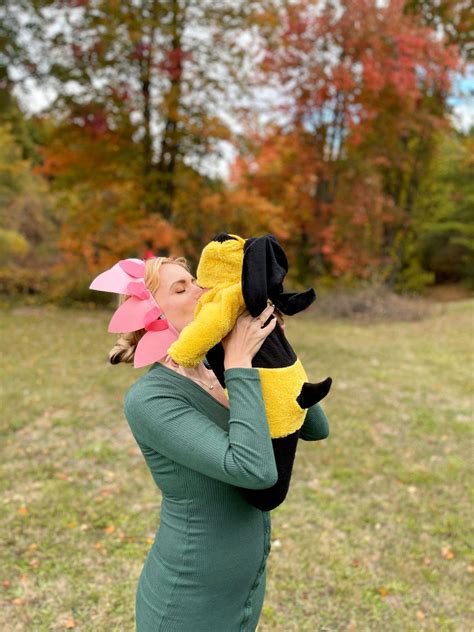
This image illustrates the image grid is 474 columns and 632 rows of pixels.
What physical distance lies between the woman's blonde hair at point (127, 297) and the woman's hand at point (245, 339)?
0.36 metres

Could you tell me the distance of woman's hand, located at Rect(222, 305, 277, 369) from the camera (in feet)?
4.87

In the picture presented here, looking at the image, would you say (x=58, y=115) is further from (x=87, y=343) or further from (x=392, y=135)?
(x=392, y=135)

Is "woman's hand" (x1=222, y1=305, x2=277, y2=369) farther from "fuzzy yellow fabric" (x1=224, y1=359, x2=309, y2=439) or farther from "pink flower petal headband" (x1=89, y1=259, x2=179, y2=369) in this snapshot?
"pink flower petal headband" (x1=89, y1=259, x2=179, y2=369)

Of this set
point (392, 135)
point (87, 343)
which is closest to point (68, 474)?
point (87, 343)

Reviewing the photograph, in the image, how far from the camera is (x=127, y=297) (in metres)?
1.77

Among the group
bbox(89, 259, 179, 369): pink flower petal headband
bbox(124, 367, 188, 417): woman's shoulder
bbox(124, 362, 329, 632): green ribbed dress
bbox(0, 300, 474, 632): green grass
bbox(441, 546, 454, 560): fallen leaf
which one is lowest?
bbox(0, 300, 474, 632): green grass

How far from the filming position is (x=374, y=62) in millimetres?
13148

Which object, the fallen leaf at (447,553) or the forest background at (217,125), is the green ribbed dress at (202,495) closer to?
the fallen leaf at (447,553)

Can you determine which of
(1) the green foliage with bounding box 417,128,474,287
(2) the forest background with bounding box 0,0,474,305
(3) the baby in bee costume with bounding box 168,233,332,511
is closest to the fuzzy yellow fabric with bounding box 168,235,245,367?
(3) the baby in bee costume with bounding box 168,233,332,511

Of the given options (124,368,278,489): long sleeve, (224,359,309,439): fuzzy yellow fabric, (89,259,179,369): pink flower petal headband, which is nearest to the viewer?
(124,368,278,489): long sleeve

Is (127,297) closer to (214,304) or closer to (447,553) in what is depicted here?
(214,304)

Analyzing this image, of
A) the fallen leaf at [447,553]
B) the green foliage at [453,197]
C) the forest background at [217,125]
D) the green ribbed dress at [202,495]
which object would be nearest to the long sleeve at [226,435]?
the green ribbed dress at [202,495]

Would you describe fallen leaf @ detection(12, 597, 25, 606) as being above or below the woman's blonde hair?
below

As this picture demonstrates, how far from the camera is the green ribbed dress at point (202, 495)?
1439 mm
